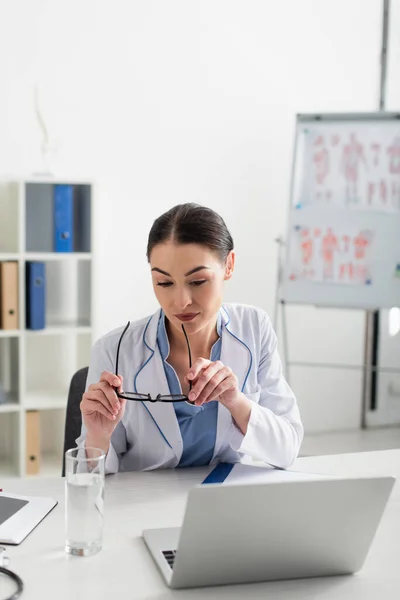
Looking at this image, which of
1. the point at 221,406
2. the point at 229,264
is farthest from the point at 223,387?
the point at 229,264

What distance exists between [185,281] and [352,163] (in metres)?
2.18

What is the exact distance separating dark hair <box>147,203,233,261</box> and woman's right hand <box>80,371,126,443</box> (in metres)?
0.30

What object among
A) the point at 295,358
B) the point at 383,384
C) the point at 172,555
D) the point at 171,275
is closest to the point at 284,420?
the point at 171,275

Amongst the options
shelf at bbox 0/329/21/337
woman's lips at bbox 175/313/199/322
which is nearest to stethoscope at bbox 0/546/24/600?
woman's lips at bbox 175/313/199/322

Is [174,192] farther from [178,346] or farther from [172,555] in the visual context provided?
[172,555]

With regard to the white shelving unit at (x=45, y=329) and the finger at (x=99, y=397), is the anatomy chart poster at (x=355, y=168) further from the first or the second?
the finger at (x=99, y=397)

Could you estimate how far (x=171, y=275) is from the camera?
60.8 inches

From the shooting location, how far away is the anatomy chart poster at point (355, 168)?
351 cm

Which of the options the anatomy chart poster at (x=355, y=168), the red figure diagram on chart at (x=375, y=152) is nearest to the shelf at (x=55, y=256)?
the anatomy chart poster at (x=355, y=168)

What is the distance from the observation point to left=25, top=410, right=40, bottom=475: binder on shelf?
3.26 m

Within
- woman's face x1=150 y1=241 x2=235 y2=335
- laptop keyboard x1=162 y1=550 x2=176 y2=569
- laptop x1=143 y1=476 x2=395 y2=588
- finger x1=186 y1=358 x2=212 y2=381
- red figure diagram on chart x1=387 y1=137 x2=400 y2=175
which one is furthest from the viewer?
red figure diagram on chart x1=387 y1=137 x2=400 y2=175

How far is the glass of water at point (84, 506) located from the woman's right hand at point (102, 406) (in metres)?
0.26

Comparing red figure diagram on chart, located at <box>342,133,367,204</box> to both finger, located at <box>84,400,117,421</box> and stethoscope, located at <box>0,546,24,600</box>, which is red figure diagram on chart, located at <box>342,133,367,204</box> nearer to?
finger, located at <box>84,400,117,421</box>

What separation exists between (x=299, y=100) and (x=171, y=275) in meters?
2.62
